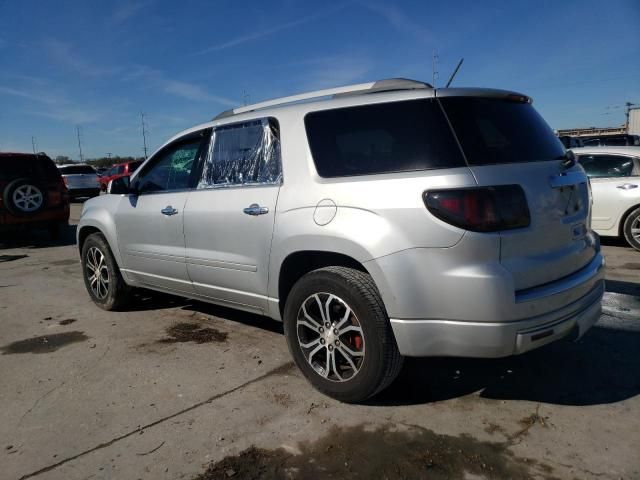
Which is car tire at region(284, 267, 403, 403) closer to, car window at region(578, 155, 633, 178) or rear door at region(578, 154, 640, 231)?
rear door at region(578, 154, 640, 231)

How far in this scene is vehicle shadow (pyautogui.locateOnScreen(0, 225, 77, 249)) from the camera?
34.7 ft

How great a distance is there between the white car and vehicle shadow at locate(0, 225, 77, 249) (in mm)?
9923

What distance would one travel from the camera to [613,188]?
757 centimetres

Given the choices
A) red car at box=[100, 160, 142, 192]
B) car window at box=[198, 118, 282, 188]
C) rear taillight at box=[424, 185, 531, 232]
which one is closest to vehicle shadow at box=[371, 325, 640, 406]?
rear taillight at box=[424, 185, 531, 232]

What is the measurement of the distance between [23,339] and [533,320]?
→ 4274 millimetres

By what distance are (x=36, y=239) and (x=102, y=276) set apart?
24.7 feet

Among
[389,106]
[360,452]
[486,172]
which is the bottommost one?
[360,452]

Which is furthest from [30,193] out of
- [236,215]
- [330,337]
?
[330,337]

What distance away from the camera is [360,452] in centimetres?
258

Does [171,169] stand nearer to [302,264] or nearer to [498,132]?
[302,264]

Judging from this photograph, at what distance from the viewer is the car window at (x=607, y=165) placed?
7.64m

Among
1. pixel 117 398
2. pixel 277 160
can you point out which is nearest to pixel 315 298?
pixel 277 160

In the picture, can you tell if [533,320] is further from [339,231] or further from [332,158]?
[332,158]

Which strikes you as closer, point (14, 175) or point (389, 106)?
point (389, 106)
